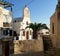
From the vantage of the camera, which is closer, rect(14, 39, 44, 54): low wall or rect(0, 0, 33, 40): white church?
rect(14, 39, 44, 54): low wall

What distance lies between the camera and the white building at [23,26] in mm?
44188

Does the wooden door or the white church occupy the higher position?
the white church

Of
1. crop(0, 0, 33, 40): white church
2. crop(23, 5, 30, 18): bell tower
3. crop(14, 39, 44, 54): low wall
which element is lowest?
crop(14, 39, 44, 54): low wall

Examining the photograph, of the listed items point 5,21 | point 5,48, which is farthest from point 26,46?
point 5,48

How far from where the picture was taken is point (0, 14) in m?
Result: 33.3

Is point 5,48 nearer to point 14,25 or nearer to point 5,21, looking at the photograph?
point 5,21

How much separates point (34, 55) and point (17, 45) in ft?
34.7

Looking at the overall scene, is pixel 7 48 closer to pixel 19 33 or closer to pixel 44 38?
pixel 44 38

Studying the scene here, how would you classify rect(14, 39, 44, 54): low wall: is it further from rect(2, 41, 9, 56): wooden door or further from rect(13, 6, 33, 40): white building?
rect(13, 6, 33, 40): white building

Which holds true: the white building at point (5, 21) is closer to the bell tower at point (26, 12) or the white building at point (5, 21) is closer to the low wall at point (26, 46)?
the low wall at point (26, 46)

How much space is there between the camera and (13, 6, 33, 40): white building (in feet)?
145

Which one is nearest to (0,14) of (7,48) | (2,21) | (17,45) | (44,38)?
(2,21)

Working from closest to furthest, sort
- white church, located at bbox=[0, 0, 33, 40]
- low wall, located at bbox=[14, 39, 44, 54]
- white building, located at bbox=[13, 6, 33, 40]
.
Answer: low wall, located at bbox=[14, 39, 44, 54] < white church, located at bbox=[0, 0, 33, 40] < white building, located at bbox=[13, 6, 33, 40]

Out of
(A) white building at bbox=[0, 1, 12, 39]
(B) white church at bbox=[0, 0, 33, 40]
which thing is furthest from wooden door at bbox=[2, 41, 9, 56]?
(A) white building at bbox=[0, 1, 12, 39]
